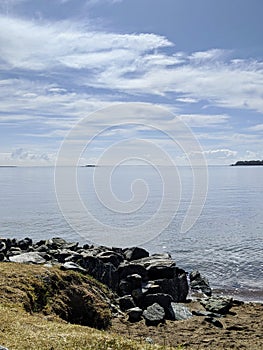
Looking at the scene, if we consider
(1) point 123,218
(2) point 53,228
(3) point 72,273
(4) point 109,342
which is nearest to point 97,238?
(2) point 53,228

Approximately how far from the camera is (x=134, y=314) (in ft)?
54.4

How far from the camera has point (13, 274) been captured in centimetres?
1406

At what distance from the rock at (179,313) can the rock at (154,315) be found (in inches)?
21.9

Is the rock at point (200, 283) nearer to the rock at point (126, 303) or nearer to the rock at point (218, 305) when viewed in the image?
the rock at point (218, 305)

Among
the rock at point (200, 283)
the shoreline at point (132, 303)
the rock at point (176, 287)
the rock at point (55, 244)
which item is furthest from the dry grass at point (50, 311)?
the rock at point (55, 244)

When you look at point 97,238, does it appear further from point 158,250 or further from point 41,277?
point 41,277

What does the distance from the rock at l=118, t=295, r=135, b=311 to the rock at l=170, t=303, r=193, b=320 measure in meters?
1.59

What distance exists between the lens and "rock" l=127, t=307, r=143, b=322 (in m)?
16.5

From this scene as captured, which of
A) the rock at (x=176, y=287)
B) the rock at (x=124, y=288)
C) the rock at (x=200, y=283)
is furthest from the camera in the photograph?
the rock at (x=200, y=283)

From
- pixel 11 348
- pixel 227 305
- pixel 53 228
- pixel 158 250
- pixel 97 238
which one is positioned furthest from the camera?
pixel 53 228

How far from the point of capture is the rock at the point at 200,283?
2380 centimetres

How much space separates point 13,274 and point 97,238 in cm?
2588

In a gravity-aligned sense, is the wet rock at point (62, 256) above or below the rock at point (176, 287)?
above

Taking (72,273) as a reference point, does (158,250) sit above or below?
below
